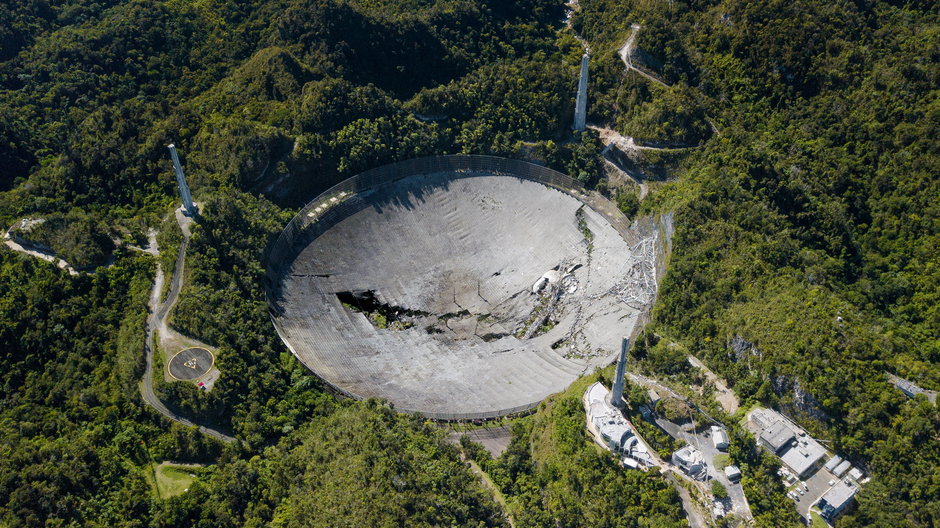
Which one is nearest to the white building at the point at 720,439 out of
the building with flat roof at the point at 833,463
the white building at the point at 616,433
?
the white building at the point at 616,433

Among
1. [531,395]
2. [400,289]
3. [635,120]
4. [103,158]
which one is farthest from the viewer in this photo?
[635,120]

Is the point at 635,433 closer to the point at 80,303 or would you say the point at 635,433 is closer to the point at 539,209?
the point at 539,209

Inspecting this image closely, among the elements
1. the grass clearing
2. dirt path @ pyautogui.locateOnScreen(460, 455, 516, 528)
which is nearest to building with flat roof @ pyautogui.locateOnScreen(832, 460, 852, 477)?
dirt path @ pyautogui.locateOnScreen(460, 455, 516, 528)

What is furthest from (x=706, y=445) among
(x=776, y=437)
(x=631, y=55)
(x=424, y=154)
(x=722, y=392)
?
(x=631, y=55)

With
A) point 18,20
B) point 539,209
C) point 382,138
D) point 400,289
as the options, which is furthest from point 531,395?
point 18,20

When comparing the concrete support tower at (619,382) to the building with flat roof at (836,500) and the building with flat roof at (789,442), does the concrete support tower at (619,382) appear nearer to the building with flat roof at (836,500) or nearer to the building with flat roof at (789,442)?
the building with flat roof at (789,442)

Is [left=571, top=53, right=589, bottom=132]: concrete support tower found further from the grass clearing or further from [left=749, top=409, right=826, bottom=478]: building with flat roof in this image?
the grass clearing

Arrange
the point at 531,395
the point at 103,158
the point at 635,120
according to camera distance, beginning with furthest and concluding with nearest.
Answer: the point at 635,120 → the point at 103,158 → the point at 531,395
